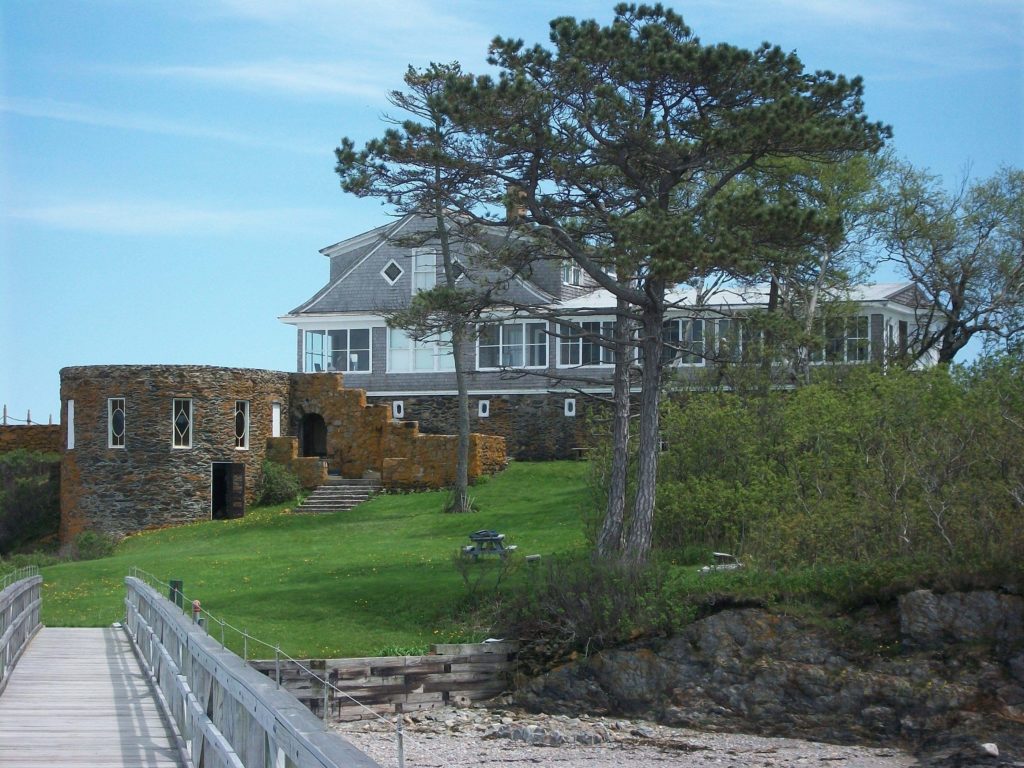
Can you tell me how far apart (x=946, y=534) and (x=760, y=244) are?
6209 mm

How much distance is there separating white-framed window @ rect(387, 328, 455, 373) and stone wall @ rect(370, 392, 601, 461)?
1.22m

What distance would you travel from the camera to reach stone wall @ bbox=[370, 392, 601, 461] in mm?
42656

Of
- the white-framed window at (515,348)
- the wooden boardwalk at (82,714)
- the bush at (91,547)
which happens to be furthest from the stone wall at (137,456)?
the wooden boardwalk at (82,714)

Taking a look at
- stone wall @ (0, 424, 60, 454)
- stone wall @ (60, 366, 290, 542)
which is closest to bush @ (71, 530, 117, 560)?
stone wall @ (60, 366, 290, 542)

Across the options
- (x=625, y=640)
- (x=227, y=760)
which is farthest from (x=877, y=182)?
(x=227, y=760)

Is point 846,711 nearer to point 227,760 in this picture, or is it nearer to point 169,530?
point 227,760

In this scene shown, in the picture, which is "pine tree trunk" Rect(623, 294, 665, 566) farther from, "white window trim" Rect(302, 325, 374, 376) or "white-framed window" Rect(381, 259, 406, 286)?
"white window trim" Rect(302, 325, 374, 376)

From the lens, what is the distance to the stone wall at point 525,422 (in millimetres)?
42656

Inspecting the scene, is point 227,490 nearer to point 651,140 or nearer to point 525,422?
point 525,422

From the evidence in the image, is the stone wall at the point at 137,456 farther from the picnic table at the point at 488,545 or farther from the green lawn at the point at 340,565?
the picnic table at the point at 488,545

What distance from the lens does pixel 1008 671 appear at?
59.8 feet

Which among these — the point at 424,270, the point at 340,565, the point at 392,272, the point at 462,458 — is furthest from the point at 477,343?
the point at 340,565

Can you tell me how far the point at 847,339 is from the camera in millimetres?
37906

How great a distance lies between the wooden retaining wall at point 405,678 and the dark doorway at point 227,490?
70.5ft
